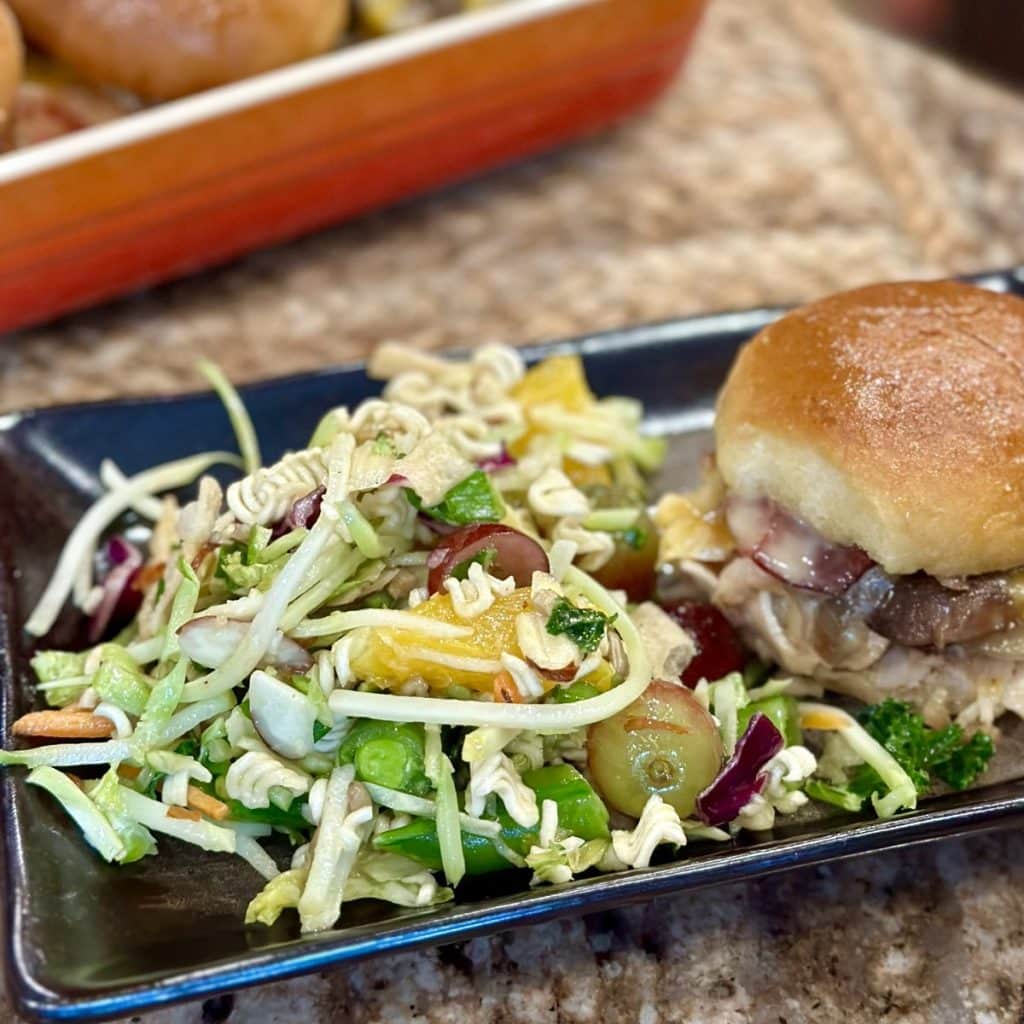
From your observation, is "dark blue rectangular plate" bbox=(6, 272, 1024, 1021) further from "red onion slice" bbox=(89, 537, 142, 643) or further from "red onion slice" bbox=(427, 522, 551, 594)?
"red onion slice" bbox=(427, 522, 551, 594)

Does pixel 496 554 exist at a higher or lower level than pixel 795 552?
higher

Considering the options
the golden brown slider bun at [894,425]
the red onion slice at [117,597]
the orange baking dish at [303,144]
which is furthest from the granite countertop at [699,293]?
the red onion slice at [117,597]

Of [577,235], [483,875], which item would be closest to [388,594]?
[483,875]

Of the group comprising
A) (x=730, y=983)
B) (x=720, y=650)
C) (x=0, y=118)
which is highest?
(x=0, y=118)

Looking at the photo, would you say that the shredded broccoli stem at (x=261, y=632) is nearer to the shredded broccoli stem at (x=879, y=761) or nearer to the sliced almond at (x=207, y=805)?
the sliced almond at (x=207, y=805)

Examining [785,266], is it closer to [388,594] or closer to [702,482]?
[702,482]

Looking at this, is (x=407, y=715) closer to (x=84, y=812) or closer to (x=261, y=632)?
(x=261, y=632)

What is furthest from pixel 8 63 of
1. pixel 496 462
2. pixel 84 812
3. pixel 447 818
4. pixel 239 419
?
pixel 447 818
